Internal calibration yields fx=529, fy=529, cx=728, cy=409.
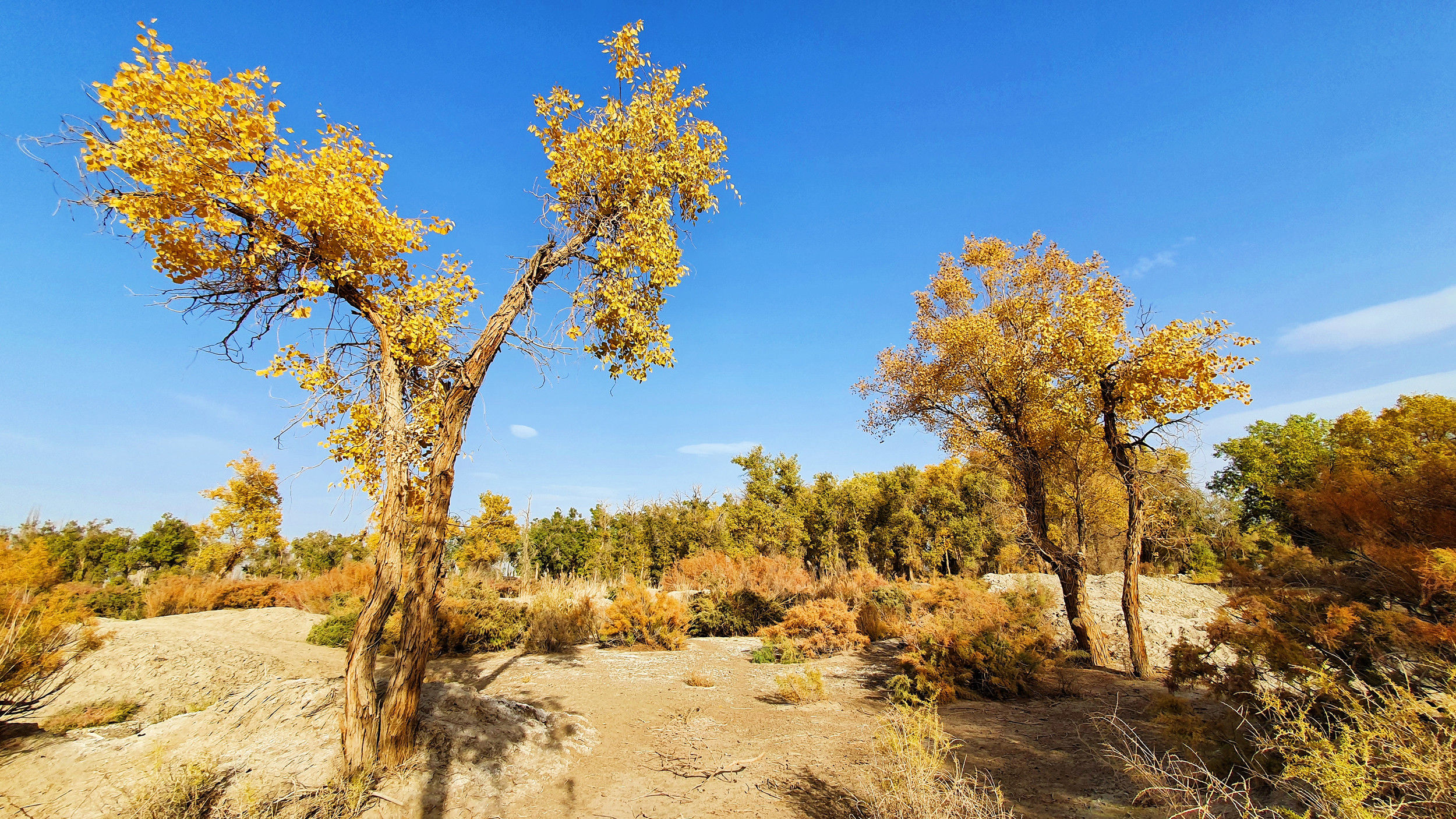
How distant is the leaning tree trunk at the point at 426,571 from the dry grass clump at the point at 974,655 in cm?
546

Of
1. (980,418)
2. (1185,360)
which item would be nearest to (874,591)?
(980,418)

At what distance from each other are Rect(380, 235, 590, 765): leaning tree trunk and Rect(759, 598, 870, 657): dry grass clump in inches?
296

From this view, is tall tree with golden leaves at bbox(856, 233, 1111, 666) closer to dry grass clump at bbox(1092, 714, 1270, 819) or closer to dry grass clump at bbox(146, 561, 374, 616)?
dry grass clump at bbox(1092, 714, 1270, 819)

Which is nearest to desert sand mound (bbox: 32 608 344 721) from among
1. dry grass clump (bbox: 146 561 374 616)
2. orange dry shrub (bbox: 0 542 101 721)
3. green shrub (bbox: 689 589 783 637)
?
orange dry shrub (bbox: 0 542 101 721)

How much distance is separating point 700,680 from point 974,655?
161 inches

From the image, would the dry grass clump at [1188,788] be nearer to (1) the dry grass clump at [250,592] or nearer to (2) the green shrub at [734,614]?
(2) the green shrub at [734,614]

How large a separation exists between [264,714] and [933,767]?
5.25m

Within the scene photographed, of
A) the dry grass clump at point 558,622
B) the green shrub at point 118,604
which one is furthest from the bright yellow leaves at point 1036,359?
the green shrub at point 118,604

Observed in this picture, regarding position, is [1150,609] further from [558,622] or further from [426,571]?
[426,571]

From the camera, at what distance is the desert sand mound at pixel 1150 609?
1183cm

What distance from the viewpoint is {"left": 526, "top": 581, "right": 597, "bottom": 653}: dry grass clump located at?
10953 millimetres

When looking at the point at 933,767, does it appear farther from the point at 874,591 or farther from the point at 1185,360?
the point at 874,591

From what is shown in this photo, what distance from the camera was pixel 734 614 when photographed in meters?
13.7

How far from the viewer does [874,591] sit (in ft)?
42.8
